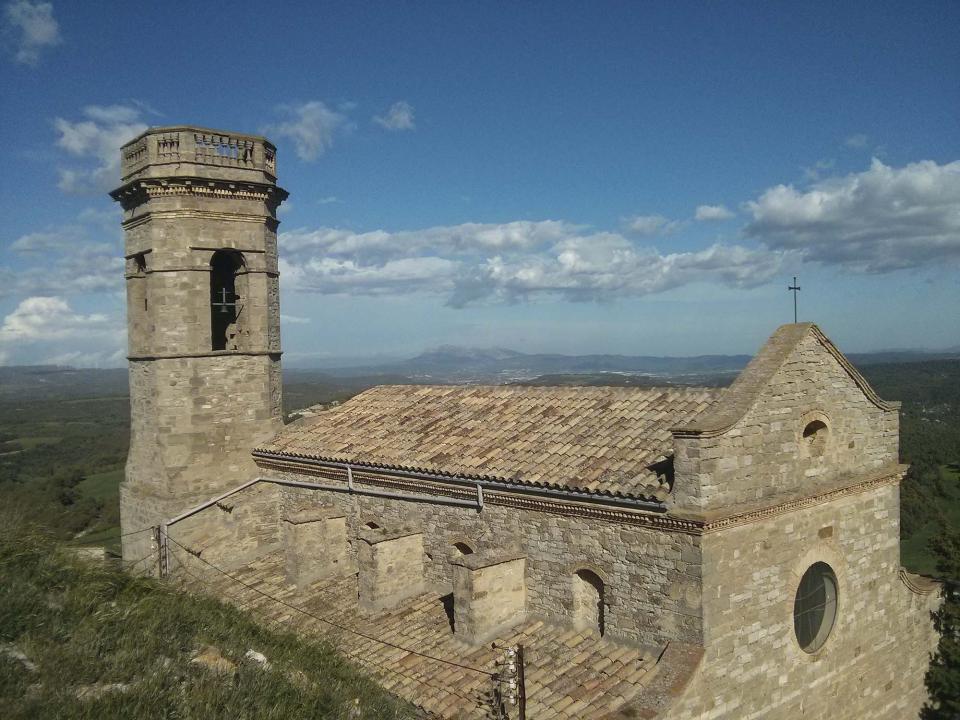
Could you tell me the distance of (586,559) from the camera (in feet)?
34.3

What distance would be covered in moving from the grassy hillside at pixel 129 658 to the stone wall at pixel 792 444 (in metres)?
4.85

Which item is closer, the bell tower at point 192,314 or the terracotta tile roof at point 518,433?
the terracotta tile roof at point 518,433

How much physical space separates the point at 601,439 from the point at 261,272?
9.23 meters

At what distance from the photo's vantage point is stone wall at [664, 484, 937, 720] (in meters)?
9.53

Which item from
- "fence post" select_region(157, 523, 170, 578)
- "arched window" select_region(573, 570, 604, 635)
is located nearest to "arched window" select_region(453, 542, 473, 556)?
"arched window" select_region(573, 570, 604, 635)

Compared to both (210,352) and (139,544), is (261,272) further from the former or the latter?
(139,544)

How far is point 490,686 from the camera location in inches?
392

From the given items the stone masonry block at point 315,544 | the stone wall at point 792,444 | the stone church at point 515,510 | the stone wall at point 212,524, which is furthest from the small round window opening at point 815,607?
the stone wall at point 212,524

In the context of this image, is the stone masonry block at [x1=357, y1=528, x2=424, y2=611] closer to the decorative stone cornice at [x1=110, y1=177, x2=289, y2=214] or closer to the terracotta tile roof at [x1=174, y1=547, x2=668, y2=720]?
the terracotta tile roof at [x1=174, y1=547, x2=668, y2=720]

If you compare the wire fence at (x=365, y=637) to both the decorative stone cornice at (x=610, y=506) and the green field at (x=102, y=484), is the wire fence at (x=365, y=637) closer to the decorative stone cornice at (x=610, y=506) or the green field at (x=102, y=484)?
the decorative stone cornice at (x=610, y=506)

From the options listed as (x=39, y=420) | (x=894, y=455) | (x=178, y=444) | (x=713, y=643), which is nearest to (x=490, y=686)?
(x=713, y=643)

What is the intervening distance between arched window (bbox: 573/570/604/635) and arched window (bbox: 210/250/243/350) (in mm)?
10402

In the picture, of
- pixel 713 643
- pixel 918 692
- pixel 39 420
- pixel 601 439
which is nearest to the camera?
pixel 713 643

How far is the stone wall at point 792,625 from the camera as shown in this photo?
31.3 ft
